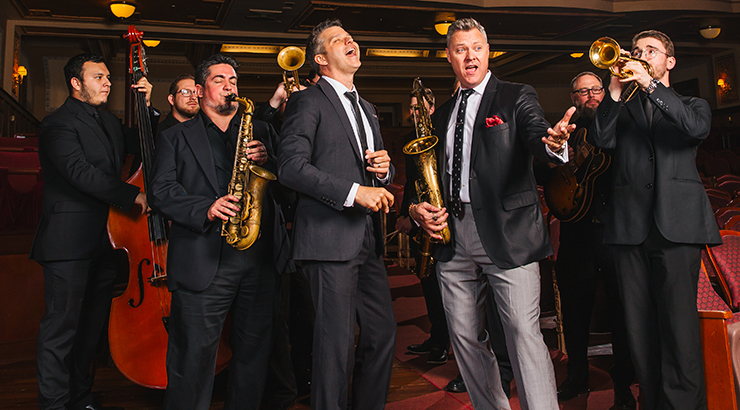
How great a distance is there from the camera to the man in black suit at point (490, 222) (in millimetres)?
1866

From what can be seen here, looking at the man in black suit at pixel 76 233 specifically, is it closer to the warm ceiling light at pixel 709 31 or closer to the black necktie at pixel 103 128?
the black necktie at pixel 103 128

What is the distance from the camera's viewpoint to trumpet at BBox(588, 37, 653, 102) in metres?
1.90

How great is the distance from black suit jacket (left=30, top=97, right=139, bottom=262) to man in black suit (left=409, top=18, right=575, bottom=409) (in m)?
1.55

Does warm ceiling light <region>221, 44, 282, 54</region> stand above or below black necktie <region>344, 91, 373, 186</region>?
above

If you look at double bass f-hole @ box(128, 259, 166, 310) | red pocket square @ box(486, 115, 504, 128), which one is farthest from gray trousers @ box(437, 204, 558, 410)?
double bass f-hole @ box(128, 259, 166, 310)

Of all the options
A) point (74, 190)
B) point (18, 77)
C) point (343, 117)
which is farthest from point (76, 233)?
point (18, 77)

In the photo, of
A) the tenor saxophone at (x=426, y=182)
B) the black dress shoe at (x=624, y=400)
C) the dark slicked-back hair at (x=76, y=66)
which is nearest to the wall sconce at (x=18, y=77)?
the dark slicked-back hair at (x=76, y=66)

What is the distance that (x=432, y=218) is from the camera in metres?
2.01

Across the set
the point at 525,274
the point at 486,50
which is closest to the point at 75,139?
the point at 486,50

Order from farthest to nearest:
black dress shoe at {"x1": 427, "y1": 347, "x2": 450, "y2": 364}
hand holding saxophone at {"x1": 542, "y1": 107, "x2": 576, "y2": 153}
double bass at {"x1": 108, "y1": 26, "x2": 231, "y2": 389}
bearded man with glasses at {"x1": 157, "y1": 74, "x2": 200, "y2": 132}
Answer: black dress shoe at {"x1": 427, "y1": 347, "x2": 450, "y2": 364} < bearded man with glasses at {"x1": 157, "y1": 74, "x2": 200, "y2": 132} < double bass at {"x1": 108, "y1": 26, "x2": 231, "y2": 389} < hand holding saxophone at {"x1": 542, "y1": 107, "x2": 576, "y2": 153}

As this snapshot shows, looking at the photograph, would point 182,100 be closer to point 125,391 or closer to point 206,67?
point 206,67

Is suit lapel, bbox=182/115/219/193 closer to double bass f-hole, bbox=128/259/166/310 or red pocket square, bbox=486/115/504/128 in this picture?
double bass f-hole, bbox=128/259/166/310

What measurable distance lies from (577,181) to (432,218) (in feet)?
3.39

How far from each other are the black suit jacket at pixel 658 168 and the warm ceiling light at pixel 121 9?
8.96 meters
